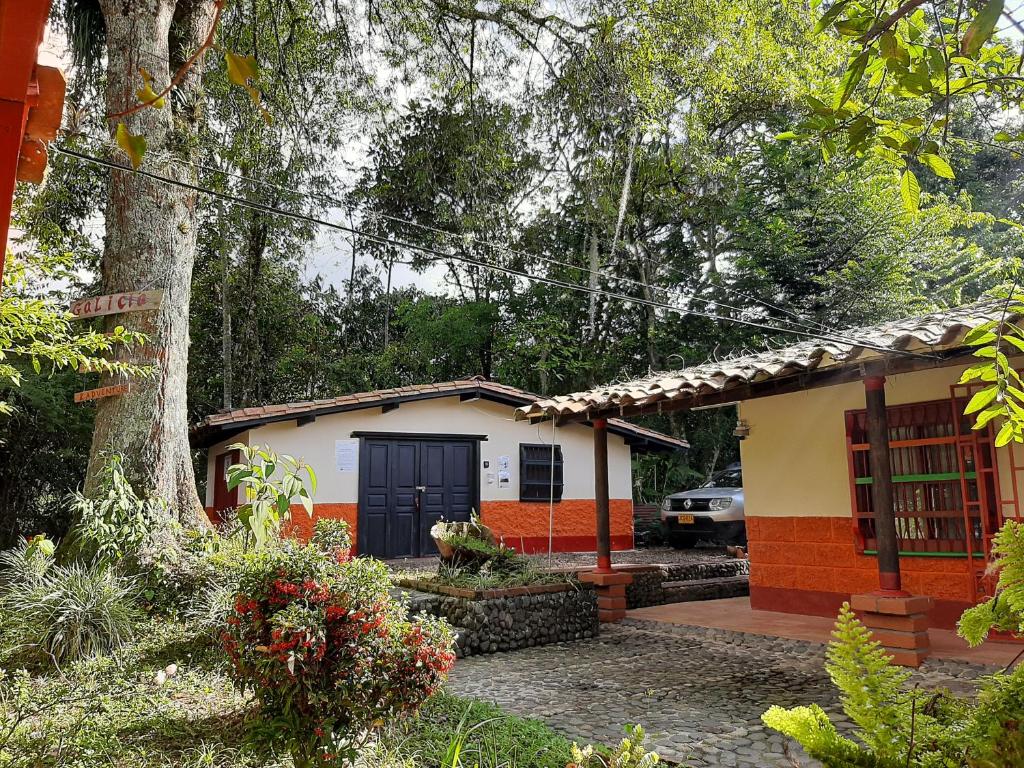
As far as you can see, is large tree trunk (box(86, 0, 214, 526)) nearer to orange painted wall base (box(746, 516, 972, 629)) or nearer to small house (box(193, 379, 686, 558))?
small house (box(193, 379, 686, 558))

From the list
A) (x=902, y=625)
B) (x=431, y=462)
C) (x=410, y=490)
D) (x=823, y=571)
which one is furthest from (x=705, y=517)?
(x=902, y=625)

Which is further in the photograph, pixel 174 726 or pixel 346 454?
pixel 346 454

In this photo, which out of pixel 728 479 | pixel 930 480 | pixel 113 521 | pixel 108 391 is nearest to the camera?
pixel 113 521

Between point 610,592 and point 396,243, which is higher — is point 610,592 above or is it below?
below

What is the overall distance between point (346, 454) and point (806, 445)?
749 cm

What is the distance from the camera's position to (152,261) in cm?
714

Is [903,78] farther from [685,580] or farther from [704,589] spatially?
[685,580]

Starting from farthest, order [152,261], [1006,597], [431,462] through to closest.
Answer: [431,462] → [152,261] → [1006,597]

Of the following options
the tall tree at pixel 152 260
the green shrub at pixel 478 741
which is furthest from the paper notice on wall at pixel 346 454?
the green shrub at pixel 478 741

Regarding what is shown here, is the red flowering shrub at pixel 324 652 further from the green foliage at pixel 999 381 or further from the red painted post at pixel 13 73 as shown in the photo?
the green foliage at pixel 999 381

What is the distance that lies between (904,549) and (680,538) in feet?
22.6

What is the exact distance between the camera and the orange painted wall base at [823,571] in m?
6.21

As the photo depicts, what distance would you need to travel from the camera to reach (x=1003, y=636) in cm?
577

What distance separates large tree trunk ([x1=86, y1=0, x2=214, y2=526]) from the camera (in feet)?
22.2
